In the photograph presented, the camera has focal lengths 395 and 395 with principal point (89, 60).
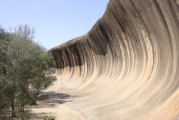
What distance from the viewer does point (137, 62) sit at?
2134cm

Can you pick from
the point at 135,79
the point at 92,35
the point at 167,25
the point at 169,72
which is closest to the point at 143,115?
the point at 169,72

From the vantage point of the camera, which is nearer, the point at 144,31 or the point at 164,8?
the point at 164,8

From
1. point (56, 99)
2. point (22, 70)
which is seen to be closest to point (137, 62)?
point (22, 70)

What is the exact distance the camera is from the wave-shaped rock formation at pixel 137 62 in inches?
562

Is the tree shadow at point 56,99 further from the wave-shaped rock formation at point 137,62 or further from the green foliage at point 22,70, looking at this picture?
the wave-shaped rock formation at point 137,62

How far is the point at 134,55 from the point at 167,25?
6.94m

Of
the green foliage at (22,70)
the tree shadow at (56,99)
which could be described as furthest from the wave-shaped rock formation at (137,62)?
the green foliage at (22,70)

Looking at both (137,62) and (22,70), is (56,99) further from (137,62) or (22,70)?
(137,62)

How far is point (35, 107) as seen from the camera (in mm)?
25172

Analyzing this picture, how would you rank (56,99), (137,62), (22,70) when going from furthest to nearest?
(56,99), (22,70), (137,62)

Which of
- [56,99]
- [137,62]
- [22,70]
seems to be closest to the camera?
[137,62]

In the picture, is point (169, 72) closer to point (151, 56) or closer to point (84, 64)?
point (151, 56)

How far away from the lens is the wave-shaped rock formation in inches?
562

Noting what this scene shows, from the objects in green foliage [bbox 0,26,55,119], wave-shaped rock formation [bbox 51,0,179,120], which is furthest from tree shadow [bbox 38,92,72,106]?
wave-shaped rock formation [bbox 51,0,179,120]
